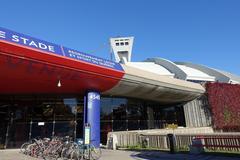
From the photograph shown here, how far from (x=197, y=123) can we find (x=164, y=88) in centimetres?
730

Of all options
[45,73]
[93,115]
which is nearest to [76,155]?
[45,73]

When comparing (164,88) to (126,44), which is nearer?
(164,88)

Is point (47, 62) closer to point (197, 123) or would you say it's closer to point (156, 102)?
point (156, 102)

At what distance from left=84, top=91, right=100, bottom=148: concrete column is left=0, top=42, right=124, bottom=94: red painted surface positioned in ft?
2.35

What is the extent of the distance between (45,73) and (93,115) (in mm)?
5396

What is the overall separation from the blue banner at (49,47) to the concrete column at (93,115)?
3.21 meters

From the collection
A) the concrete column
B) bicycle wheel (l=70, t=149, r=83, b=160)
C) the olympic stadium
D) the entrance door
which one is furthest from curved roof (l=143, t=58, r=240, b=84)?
bicycle wheel (l=70, t=149, r=83, b=160)

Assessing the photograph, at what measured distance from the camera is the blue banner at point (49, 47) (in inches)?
532

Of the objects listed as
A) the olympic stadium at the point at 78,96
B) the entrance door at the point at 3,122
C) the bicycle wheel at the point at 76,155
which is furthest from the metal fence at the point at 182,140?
the entrance door at the point at 3,122

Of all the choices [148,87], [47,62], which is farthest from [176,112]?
[47,62]

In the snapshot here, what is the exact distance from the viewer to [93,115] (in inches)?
789

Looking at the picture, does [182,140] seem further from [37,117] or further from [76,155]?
[37,117]

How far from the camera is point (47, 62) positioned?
1507cm

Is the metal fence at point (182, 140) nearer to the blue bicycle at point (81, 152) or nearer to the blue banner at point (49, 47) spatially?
the blue banner at point (49, 47)
